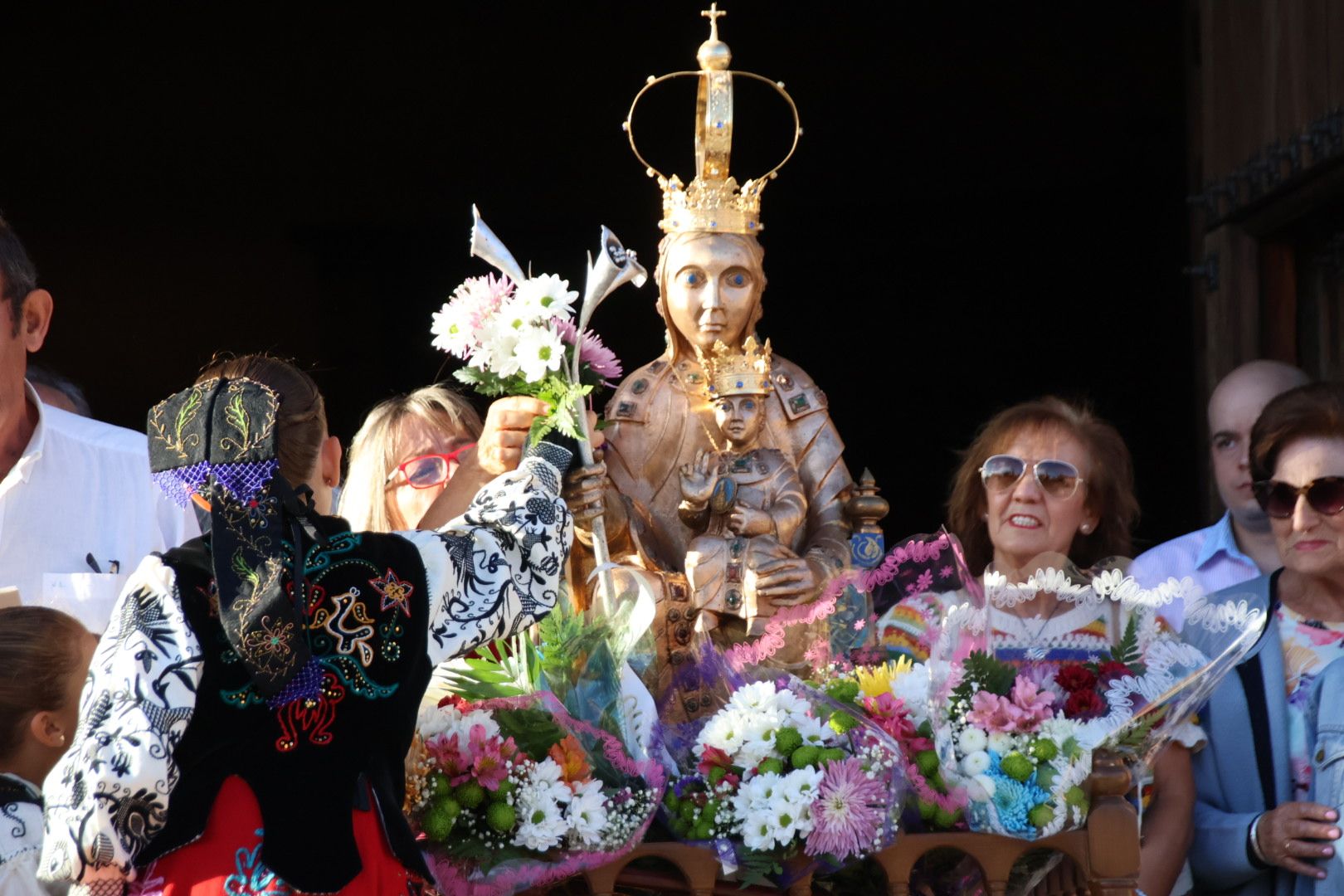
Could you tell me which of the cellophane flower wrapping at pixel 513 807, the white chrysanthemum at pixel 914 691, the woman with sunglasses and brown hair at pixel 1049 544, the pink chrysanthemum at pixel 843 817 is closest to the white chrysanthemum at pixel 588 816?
the cellophane flower wrapping at pixel 513 807

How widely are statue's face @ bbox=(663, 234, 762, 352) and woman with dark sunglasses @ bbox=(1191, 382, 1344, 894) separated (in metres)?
1.04

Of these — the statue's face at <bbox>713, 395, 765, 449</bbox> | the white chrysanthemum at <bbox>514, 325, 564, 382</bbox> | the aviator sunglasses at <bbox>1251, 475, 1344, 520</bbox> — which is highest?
the white chrysanthemum at <bbox>514, 325, 564, 382</bbox>

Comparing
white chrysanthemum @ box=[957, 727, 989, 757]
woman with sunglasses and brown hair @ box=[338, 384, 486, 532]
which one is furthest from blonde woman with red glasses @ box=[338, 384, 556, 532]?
white chrysanthemum @ box=[957, 727, 989, 757]

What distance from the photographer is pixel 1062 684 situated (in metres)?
2.98

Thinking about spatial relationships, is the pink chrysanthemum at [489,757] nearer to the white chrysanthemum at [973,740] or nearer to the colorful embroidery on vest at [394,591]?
the colorful embroidery on vest at [394,591]

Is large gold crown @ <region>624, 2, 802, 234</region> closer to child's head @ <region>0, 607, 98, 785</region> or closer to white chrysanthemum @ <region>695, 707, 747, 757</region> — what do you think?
white chrysanthemum @ <region>695, 707, 747, 757</region>

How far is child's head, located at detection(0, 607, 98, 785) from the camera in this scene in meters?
2.91

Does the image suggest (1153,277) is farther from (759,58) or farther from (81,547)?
(81,547)

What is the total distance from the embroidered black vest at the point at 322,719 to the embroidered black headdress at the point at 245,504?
1.2 inches

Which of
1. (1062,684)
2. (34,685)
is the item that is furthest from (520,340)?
(1062,684)

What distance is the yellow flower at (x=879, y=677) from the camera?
313cm

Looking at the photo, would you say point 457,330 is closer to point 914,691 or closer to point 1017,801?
point 914,691

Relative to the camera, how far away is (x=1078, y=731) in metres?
2.91

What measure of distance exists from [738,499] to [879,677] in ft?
1.96
